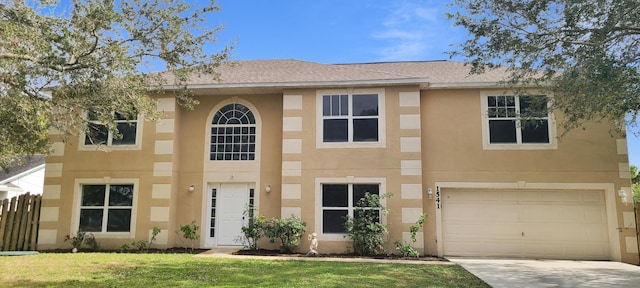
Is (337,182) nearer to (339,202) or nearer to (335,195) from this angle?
(335,195)

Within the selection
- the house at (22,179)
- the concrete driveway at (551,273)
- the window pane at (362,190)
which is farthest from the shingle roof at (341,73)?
the house at (22,179)

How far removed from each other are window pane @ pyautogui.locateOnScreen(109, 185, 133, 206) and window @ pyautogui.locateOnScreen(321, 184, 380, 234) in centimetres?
597

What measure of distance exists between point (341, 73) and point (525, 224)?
7.23 m

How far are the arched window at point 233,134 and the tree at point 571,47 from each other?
22.0 ft

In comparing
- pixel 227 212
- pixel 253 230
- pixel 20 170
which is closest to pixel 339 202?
pixel 253 230

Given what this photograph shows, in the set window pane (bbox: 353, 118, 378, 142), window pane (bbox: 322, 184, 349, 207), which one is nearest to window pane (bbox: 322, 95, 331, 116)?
window pane (bbox: 353, 118, 378, 142)

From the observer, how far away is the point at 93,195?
13352 millimetres

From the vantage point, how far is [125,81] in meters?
9.29

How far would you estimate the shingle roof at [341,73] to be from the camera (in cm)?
1307

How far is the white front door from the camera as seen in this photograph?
43.4ft

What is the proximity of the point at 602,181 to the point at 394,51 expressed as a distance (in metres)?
8.26

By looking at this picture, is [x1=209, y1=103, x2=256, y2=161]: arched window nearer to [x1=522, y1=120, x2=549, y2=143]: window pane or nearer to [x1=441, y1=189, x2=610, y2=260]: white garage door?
[x1=441, y1=189, x2=610, y2=260]: white garage door

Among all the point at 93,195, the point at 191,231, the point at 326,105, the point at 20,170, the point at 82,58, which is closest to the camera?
the point at 82,58

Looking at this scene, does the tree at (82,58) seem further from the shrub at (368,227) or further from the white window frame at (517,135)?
the white window frame at (517,135)
